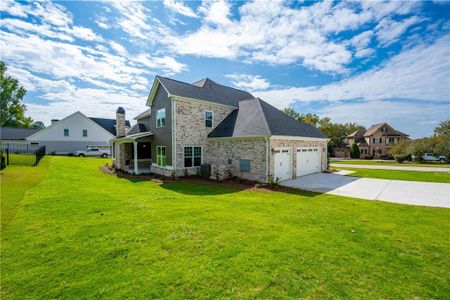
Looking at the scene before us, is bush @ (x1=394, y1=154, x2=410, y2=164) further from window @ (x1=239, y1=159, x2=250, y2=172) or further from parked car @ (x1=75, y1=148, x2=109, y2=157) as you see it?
parked car @ (x1=75, y1=148, x2=109, y2=157)

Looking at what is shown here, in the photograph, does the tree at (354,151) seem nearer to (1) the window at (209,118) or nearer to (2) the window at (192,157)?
(1) the window at (209,118)

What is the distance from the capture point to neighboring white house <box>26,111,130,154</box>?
35.0 m

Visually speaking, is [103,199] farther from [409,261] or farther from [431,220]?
[431,220]

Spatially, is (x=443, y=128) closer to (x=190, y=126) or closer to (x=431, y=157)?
(x=431, y=157)

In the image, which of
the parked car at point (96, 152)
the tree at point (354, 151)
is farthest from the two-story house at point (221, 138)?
the tree at point (354, 151)

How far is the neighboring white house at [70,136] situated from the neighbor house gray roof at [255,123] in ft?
88.7

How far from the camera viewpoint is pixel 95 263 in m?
4.16

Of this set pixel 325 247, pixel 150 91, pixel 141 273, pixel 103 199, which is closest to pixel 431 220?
pixel 325 247

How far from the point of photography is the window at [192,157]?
653 inches

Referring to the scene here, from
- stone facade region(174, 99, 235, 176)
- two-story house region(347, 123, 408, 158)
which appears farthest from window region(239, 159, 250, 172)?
two-story house region(347, 123, 408, 158)

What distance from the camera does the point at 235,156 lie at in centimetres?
1548

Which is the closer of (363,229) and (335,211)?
(363,229)

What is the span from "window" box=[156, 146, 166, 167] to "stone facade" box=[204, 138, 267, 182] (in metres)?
3.40

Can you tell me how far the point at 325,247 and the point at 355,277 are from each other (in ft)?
3.57
